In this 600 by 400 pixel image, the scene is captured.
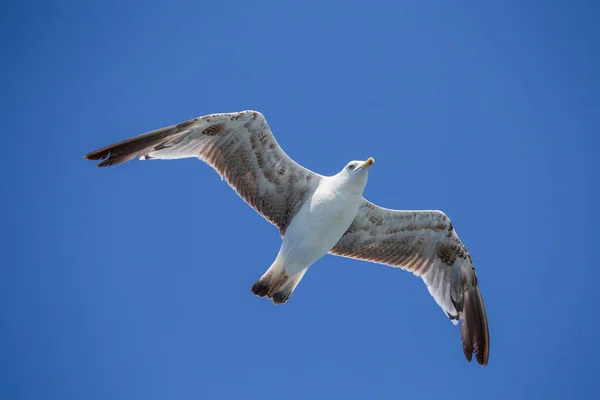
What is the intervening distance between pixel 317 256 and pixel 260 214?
4.13 ft

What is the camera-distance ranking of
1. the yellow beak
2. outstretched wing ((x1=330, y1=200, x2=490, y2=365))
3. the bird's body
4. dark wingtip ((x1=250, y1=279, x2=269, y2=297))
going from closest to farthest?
the yellow beak
the bird's body
dark wingtip ((x1=250, y1=279, x2=269, y2=297))
outstretched wing ((x1=330, y1=200, x2=490, y2=365))

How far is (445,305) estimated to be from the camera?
41.7 feet

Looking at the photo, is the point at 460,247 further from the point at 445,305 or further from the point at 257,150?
the point at 257,150

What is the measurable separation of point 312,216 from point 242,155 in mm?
1527

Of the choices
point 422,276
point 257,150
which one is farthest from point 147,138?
point 422,276

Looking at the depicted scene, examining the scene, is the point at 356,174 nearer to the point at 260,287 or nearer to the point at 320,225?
the point at 320,225

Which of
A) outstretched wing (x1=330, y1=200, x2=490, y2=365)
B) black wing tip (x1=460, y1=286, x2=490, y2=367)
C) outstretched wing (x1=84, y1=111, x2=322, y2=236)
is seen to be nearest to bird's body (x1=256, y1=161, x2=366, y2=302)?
outstretched wing (x1=84, y1=111, x2=322, y2=236)

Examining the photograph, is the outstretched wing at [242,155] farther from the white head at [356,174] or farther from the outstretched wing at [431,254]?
the outstretched wing at [431,254]

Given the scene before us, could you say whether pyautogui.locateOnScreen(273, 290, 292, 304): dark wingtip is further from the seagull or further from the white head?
the white head

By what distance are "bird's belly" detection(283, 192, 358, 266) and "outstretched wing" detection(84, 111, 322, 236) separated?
0.51m

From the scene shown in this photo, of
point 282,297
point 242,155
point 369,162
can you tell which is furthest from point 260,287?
point 369,162

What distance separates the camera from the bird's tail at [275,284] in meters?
11.6

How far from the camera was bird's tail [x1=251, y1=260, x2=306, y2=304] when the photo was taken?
1157 cm

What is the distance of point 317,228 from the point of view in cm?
1142
